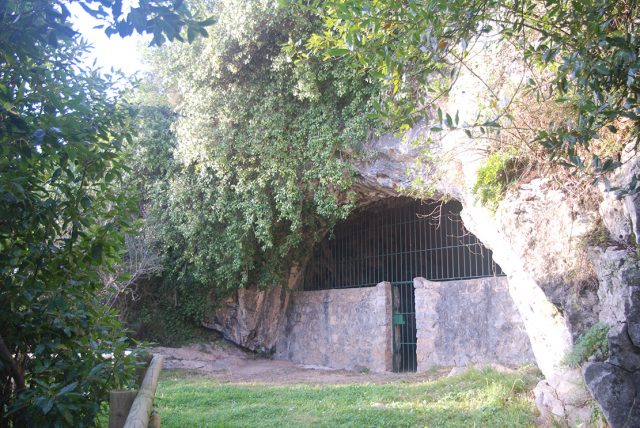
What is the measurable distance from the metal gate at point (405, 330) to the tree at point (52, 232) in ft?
30.2

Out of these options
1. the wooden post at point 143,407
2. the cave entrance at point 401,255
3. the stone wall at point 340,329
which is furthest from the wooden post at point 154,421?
the stone wall at point 340,329

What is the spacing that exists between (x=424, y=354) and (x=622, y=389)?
6.29m

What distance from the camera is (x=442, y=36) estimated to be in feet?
12.9

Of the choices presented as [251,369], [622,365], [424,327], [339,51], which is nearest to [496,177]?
[622,365]

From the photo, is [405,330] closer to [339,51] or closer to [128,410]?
[339,51]

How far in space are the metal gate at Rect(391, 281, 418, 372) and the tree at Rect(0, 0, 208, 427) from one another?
9198mm

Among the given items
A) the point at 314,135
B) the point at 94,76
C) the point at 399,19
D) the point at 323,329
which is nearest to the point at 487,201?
the point at 399,19

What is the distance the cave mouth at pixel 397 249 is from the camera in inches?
457

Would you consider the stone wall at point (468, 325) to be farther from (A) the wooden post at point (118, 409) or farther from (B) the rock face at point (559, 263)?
(A) the wooden post at point (118, 409)

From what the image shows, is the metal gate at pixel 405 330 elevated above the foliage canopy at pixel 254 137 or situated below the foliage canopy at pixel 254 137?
below

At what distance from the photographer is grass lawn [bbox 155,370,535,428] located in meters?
6.30

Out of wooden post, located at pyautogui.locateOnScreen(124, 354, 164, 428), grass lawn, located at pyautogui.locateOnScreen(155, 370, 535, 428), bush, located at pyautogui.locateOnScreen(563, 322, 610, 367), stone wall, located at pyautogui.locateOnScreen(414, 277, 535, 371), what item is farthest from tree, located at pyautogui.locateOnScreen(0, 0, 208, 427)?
stone wall, located at pyautogui.locateOnScreen(414, 277, 535, 371)

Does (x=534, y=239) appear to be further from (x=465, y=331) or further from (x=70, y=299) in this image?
(x=70, y=299)

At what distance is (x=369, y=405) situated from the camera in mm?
7387
